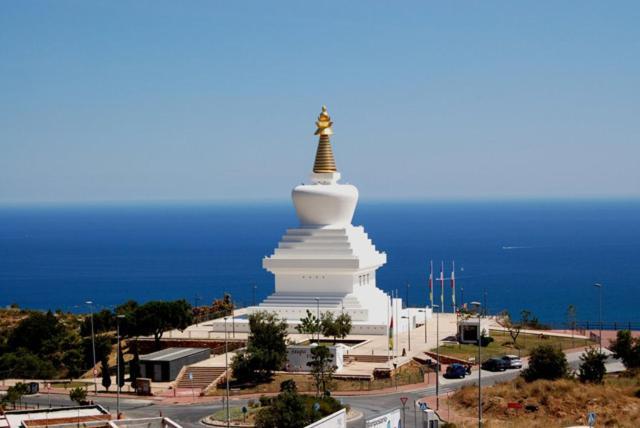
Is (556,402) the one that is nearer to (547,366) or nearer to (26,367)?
(547,366)

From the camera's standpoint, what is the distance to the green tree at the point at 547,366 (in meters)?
46.9

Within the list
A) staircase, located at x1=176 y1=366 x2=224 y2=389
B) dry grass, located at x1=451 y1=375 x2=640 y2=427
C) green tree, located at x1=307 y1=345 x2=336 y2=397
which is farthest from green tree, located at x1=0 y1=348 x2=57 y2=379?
dry grass, located at x1=451 y1=375 x2=640 y2=427

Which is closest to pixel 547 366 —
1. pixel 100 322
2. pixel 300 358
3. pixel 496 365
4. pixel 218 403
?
pixel 496 365

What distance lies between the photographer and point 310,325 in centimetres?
5806

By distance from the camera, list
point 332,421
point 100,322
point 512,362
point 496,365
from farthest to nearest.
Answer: point 100,322, point 512,362, point 496,365, point 332,421

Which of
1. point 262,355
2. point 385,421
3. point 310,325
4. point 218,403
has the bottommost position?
point 218,403

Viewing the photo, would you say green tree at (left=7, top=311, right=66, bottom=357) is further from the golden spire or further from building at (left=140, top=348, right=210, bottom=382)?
the golden spire

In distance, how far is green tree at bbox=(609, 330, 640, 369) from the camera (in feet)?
166

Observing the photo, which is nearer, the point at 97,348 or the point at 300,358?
the point at 300,358

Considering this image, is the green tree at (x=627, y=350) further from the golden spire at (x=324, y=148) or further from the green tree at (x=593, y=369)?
the golden spire at (x=324, y=148)

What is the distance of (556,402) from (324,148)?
1141 inches

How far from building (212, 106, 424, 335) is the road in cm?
1277

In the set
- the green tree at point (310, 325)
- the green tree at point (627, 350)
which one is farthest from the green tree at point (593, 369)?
the green tree at point (310, 325)

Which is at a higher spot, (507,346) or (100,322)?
(100,322)
